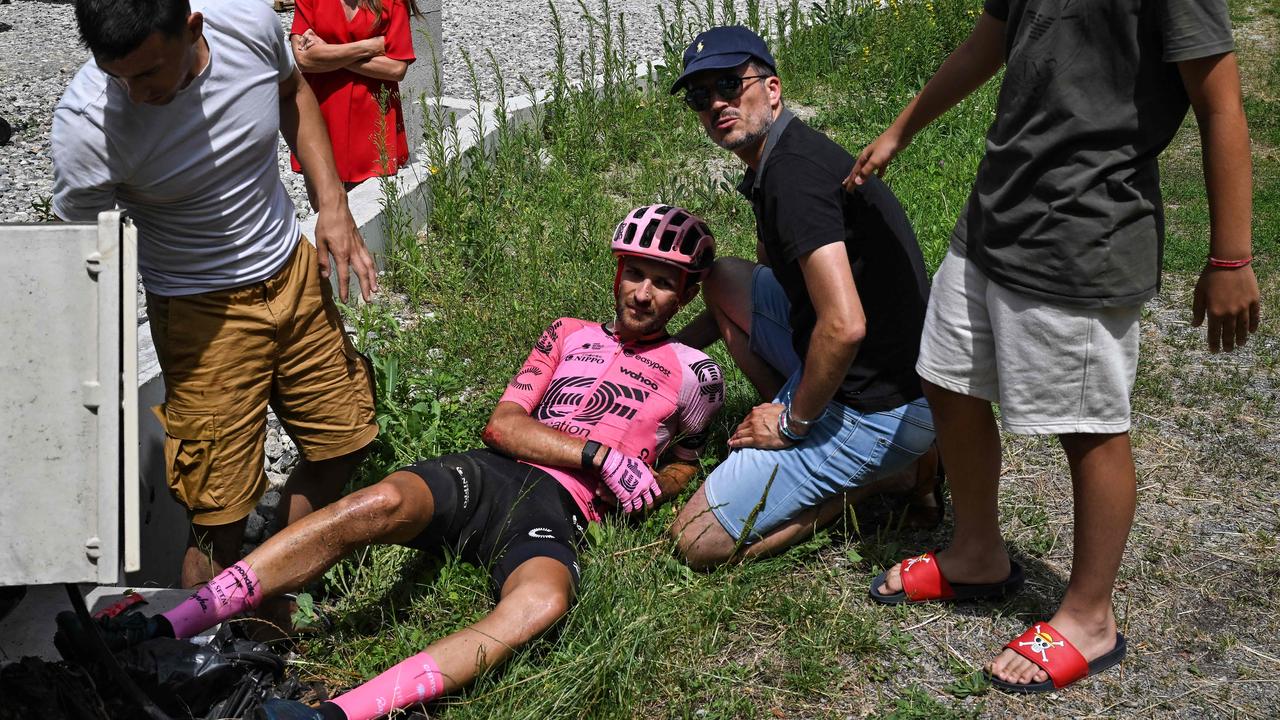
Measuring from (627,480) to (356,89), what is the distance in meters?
2.91

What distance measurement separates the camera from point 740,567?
3.84m

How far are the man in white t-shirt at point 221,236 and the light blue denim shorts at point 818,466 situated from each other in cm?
132

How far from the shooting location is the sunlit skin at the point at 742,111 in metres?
3.87

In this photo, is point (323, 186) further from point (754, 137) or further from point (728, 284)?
point (728, 284)

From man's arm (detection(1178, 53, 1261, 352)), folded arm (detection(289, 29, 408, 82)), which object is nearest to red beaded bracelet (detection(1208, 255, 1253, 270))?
man's arm (detection(1178, 53, 1261, 352))

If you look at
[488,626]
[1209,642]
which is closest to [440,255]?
[488,626]

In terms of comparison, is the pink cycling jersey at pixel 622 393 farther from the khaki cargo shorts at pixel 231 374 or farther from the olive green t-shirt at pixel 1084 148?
the olive green t-shirt at pixel 1084 148

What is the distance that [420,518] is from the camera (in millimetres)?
3666

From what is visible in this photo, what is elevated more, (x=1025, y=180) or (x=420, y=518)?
(x=1025, y=180)

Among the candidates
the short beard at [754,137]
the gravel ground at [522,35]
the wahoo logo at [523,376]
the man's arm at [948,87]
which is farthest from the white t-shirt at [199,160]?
the gravel ground at [522,35]

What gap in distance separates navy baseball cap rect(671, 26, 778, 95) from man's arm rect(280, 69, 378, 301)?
3.96 feet

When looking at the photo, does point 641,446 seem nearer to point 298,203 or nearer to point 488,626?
point 488,626

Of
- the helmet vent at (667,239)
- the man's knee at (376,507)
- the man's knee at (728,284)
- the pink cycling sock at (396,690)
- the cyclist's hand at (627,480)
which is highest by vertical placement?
the helmet vent at (667,239)

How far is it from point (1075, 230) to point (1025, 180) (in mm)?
195
